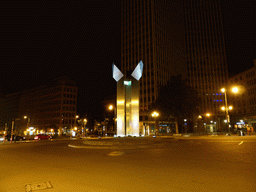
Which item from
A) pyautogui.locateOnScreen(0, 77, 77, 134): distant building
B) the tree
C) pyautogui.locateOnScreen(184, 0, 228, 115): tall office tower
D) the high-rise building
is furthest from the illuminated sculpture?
pyautogui.locateOnScreen(0, 77, 77, 134): distant building

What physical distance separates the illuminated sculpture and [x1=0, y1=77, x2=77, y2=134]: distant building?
74.3 m

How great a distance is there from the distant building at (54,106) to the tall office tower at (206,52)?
205 feet

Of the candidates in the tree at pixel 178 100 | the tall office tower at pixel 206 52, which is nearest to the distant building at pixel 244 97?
the tall office tower at pixel 206 52

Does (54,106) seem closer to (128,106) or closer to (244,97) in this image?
(128,106)

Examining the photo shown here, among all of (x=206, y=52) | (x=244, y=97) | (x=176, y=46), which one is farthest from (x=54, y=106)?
(x=244, y=97)

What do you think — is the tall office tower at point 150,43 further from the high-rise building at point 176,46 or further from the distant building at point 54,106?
the distant building at point 54,106

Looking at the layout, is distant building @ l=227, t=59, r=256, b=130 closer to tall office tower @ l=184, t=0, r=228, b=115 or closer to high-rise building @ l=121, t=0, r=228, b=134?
tall office tower @ l=184, t=0, r=228, b=115

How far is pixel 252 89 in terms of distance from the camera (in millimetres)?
75188

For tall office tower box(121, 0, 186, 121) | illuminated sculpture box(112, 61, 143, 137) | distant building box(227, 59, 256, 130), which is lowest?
illuminated sculpture box(112, 61, 143, 137)

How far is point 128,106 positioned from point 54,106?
8024 centimetres

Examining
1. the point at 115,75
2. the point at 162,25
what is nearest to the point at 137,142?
the point at 115,75

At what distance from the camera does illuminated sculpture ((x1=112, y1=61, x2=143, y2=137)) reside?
25875 millimetres

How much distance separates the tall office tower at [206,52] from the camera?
93188 millimetres

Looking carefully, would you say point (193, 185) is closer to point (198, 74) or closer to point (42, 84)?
point (198, 74)
